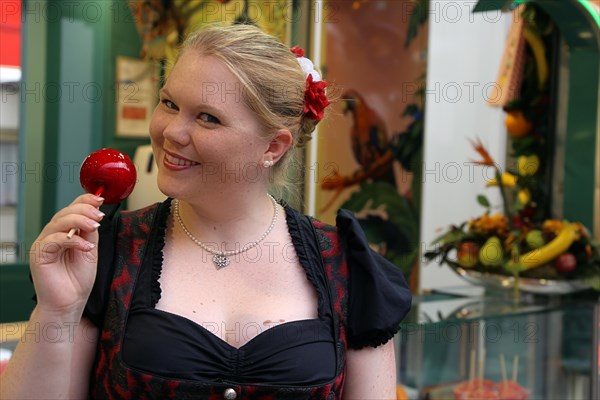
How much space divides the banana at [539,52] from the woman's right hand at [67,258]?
2.37m

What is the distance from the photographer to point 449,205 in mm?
4562

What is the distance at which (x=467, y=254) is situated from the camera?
268 cm

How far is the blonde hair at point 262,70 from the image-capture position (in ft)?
4.41

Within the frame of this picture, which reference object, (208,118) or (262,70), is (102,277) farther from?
(262,70)

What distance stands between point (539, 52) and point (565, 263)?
1009 millimetres

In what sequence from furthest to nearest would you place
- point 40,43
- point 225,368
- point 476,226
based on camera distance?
point 40,43, point 476,226, point 225,368

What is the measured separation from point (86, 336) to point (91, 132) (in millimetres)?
2177

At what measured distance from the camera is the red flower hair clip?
1.47 m

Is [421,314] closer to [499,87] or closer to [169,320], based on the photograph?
[169,320]

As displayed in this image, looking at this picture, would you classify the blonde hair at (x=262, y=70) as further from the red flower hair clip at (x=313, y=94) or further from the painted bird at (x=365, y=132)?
the painted bird at (x=365, y=132)

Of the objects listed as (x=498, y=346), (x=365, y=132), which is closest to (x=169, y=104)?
(x=498, y=346)

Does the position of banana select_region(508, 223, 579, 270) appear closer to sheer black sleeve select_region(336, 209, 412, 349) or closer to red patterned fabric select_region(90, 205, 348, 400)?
sheer black sleeve select_region(336, 209, 412, 349)

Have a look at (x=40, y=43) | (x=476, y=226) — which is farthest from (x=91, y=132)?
(x=476, y=226)

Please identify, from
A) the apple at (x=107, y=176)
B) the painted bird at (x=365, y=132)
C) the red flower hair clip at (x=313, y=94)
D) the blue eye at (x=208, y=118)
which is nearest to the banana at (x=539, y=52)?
the painted bird at (x=365, y=132)
